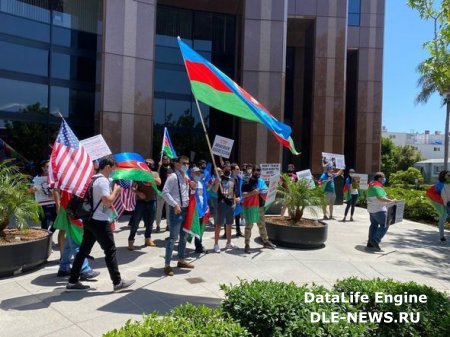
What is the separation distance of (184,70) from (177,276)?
587 inches

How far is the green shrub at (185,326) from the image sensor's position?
281cm

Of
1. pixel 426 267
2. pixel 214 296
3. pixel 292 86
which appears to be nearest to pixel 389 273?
pixel 426 267

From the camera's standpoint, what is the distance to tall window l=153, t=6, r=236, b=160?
63.7 feet

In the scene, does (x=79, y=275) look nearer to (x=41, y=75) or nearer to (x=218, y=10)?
(x=41, y=75)

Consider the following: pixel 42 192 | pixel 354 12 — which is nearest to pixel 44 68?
pixel 42 192

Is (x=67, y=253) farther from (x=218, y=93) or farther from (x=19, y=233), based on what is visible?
(x=218, y=93)

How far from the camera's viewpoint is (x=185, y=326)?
299 centimetres

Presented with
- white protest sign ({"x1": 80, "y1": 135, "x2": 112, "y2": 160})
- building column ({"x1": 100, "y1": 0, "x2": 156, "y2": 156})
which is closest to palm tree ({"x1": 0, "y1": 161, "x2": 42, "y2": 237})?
white protest sign ({"x1": 80, "y1": 135, "x2": 112, "y2": 160})

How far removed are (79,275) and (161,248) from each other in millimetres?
2659

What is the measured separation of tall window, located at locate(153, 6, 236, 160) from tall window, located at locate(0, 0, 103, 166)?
10.5ft

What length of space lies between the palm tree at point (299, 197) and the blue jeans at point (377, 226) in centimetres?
120

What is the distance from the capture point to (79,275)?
5.71 meters

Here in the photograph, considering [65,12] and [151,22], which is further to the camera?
[65,12]

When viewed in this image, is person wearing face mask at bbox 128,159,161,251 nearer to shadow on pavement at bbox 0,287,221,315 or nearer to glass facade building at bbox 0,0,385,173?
shadow on pavement at bbox 0,287,221,315
